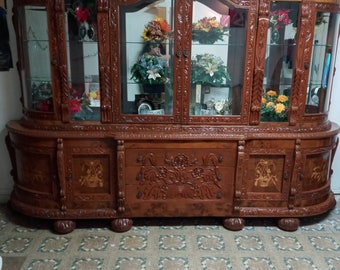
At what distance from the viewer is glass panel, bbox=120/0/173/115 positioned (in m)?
2.10

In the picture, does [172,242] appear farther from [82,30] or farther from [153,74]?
[82,30]

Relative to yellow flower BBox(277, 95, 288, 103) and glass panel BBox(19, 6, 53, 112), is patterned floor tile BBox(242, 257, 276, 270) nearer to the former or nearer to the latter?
yellow flower BBox(277, 95, 288, 103)

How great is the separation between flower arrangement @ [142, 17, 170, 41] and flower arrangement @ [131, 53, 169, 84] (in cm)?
12

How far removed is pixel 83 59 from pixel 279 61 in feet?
4.30

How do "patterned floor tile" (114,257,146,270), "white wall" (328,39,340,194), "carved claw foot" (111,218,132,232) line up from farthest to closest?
1. "white wall" (328,39,340,194)
2. "carved claw foot" (111,218,132,232)
3. "patterned floor tile" (114,257,146,270)

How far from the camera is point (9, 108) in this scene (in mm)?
2488

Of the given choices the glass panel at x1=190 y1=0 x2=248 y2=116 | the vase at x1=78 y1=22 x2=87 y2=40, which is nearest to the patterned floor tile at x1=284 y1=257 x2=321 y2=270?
the glass panel at x1=190 y1=0 x2=248 y2=116

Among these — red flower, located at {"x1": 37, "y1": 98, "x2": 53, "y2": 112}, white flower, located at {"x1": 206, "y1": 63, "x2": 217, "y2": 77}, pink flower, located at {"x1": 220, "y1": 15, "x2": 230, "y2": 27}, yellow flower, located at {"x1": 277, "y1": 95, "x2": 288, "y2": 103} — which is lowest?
red flower, located at {"x1": 37, "y1": 98, "x2": 53, "y2": 112}

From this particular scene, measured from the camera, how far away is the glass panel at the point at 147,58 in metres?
2.10

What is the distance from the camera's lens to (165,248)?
2125mm

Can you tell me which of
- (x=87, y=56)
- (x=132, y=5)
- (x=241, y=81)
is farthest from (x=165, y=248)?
(x=132, y=5)

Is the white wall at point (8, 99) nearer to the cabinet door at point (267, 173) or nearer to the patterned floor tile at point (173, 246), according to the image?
the patterned floor tile at point (173, 246)

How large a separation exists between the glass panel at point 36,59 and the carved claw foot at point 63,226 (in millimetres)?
769

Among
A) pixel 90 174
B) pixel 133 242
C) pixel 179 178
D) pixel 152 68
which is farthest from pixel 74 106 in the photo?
pixel 133 242
